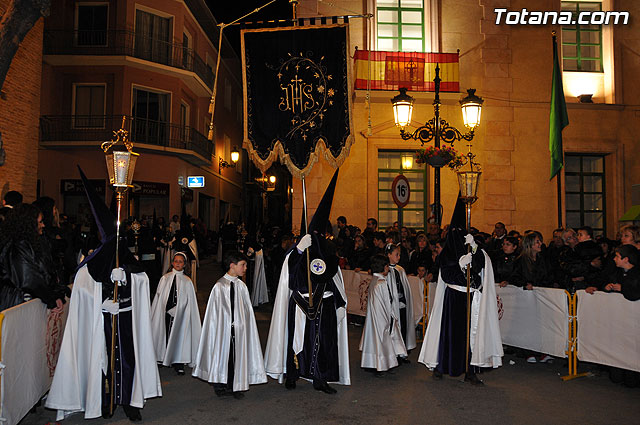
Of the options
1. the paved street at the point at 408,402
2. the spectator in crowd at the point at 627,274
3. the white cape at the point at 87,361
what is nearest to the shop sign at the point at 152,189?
the paved street at the point at 408,402

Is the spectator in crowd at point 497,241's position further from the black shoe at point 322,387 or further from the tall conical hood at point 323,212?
the black shoe at point 322,387

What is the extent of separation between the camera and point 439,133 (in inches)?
467

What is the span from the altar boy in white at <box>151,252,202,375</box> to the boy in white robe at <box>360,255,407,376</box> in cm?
239

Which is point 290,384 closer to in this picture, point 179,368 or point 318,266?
point 318,266

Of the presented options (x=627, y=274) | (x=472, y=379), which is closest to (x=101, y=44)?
(x=472, y=379)

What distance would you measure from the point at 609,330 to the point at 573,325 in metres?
0.50

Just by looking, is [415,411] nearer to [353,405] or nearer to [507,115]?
[353,405]

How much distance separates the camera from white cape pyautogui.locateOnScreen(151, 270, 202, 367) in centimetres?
743

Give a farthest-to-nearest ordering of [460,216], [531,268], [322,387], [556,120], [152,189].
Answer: [152,189], [556,120], [531,268], [460,216], [322,387]

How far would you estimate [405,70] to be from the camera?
15.5 metres

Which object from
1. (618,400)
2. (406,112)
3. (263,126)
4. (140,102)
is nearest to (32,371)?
(263,126)

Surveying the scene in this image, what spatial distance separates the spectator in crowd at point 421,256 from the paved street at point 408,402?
3.08 meters

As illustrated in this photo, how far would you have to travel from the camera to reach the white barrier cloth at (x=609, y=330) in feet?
21.8

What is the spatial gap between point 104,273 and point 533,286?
6.06 m
